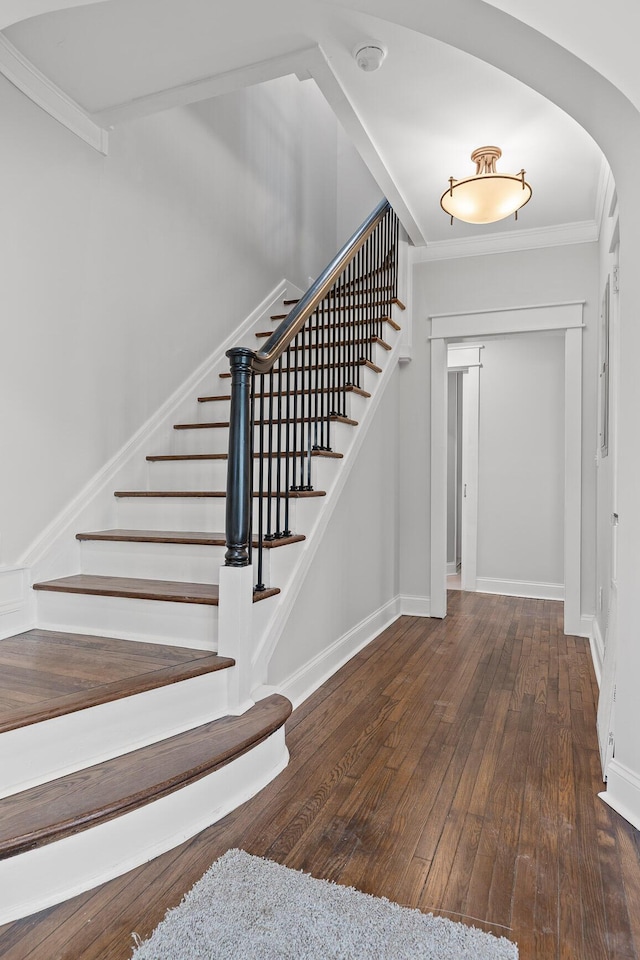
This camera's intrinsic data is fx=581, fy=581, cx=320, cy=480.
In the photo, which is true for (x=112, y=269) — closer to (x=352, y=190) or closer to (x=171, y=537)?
(x=171, y=537)

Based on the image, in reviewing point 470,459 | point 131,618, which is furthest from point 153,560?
point 470,459

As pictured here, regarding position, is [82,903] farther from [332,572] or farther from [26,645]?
[332,572]

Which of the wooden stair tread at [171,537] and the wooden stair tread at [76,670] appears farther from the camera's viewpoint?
the wooden stair tread at [171,537]

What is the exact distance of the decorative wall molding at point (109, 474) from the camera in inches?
99.8

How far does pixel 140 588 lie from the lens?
2.35 metres

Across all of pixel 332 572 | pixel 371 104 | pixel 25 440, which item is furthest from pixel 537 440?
pixel 25 440

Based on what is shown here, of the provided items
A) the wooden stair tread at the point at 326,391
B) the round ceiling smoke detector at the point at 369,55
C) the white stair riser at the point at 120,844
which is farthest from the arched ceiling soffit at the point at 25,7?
the white stair riser at the point at 120,844

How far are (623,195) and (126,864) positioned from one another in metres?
2.41

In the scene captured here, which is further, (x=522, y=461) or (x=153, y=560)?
(x=522, y=461)

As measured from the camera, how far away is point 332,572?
3027 millimetres

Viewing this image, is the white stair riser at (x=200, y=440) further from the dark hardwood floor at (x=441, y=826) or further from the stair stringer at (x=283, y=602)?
the dark hardwood floor at (x=441, y=826)

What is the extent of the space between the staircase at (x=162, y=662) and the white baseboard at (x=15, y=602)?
2.2 inches

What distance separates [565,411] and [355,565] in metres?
1.88

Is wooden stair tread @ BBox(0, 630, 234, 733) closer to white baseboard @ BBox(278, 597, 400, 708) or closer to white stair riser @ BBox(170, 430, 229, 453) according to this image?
white baseboard @ BBox(278, 597, 400, 708)
